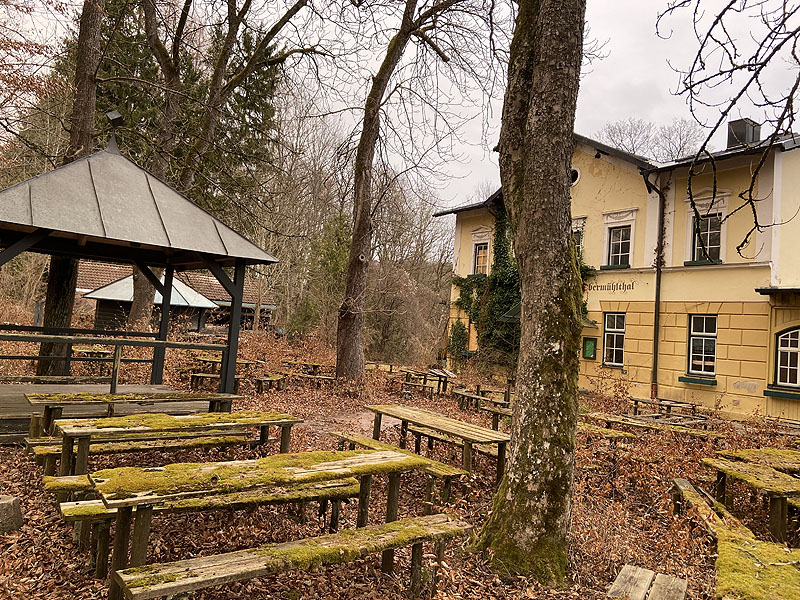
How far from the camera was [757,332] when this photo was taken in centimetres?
1456

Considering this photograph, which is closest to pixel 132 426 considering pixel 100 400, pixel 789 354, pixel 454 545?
pixel 100 400

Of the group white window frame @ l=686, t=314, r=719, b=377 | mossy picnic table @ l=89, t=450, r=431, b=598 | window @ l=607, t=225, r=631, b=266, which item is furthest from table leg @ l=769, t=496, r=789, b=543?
window @ l=607, t=225, r=631, b=266

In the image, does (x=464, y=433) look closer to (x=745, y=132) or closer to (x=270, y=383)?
(x=270, y=383)

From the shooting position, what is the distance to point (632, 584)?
3900mm

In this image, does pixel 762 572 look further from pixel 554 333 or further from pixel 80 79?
pixel 80 79

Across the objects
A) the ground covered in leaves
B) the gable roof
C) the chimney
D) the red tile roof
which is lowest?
the ground covered in leaves

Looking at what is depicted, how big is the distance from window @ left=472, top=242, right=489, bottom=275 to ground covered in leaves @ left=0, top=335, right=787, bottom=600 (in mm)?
14011

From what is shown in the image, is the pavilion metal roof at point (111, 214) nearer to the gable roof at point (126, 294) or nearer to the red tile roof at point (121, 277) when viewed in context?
the gable roof at point (126, 294)

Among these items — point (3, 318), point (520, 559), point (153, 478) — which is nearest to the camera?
point (153, 478)

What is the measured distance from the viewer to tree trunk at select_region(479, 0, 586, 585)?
4.41 metres

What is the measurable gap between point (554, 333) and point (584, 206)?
16.4 m

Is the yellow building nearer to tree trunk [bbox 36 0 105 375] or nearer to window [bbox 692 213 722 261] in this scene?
window [bbox 692 213 722 261]

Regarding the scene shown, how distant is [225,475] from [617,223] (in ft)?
58.1

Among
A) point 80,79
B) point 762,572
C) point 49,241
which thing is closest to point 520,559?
point 762,572
